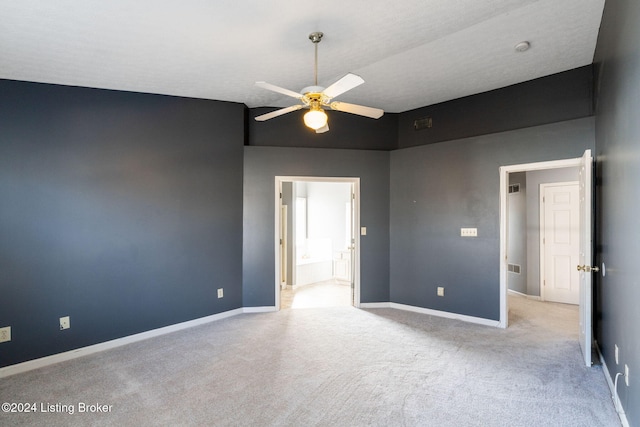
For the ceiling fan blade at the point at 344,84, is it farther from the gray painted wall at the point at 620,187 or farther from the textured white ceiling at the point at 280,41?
the gray painted wall at the point at 620,187

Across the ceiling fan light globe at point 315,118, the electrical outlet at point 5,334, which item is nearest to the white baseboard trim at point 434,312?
the ceiling fan light globe at point 315,118

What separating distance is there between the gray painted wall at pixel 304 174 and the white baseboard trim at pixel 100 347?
648 millimetres

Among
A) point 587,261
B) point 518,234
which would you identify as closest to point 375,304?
point 587,261

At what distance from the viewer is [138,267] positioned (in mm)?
3951

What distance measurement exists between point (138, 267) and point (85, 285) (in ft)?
1.72

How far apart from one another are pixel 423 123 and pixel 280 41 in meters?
2.80

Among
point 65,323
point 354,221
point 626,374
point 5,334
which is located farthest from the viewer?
point 354,221

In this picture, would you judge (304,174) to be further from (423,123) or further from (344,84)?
(344,84)

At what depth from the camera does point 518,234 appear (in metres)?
6.10

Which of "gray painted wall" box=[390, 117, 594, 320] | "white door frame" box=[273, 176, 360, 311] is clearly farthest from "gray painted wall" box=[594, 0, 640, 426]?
"white door frame" box=[273, 176, 360, 311]

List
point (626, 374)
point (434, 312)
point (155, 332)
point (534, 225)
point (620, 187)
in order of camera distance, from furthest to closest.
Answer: point (534, 225), point (434, 312), point (155, 332), point (620, 187), point (626, 374)

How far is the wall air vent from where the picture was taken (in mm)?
5035

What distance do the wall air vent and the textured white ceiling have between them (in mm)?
903

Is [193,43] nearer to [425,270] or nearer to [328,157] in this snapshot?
[328,157]
